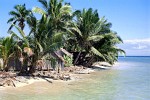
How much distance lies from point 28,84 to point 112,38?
19.5 meters

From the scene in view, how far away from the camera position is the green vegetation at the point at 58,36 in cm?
2009

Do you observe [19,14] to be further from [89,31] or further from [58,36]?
[58,36]

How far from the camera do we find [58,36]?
67.1 feet

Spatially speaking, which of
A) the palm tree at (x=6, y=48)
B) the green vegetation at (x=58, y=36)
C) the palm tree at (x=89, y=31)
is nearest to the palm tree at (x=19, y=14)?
the green vegetation at (x=58, y=36)

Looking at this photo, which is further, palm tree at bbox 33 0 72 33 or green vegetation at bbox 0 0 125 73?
palm tree at bbox 33 0 72 33

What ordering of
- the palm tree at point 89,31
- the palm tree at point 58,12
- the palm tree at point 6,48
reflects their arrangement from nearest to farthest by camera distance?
the palm tree at point 6,48 → the palm tree at point 58,12 → the palm tree at point 89,31

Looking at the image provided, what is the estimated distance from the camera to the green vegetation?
791 inches

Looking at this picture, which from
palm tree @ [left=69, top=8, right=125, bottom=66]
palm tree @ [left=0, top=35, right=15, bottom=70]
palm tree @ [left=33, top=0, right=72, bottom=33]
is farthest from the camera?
palm tree @ [left=69, top=8, right=125, bottom=66]

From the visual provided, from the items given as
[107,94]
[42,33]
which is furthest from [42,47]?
[107,94]

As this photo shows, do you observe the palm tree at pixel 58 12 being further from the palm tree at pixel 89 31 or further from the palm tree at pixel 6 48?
the palm tree at pixel 6 48

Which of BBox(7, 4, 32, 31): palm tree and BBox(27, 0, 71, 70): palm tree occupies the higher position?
BBox(7, 4, 32, 31): palm tree

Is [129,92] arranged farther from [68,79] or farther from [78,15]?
[78,15]

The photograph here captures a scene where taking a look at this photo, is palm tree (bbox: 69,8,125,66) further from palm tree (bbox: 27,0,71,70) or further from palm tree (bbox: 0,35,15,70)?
palm tree (bbox: 0,35,15,70)

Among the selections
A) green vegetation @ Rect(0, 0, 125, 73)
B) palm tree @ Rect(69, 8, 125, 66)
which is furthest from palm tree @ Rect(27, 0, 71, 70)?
palm tree @ Rect(69, 8, 125, 66)
